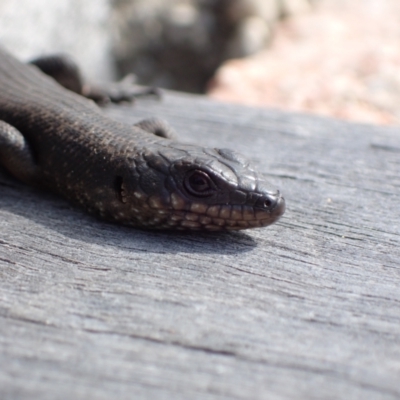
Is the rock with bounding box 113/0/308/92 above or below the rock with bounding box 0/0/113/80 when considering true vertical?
above

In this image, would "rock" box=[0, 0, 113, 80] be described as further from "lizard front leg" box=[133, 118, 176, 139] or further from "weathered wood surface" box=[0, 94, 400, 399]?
"weathered wood surface" box=[0, 94, 400, 399]

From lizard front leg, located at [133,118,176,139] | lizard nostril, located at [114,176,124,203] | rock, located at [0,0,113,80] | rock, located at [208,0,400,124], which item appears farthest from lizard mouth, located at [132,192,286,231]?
rock, located at [208,0,400,124]

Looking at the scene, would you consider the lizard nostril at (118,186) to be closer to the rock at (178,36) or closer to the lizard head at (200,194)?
the lizard head at (200,194)

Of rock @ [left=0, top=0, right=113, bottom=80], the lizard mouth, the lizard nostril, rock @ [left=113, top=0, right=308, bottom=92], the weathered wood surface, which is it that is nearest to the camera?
the weathered wood surface

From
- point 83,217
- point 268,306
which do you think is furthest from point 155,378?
point 83,217

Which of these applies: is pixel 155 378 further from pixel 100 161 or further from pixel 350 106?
pixel 350 106

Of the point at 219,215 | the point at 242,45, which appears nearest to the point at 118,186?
the point at 219,215
